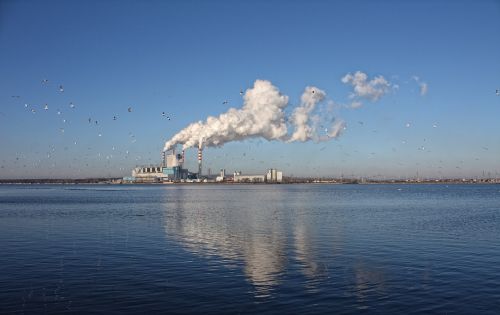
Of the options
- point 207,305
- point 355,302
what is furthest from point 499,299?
point 207,305

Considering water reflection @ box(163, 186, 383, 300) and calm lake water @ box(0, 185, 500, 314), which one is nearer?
calm lake water @ box(0, 185, 500, 314)

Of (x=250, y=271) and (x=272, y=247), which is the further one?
(x=272, y=247)

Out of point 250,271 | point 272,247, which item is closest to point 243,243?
point 272,247

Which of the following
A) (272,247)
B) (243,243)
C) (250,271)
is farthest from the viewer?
(243,243)

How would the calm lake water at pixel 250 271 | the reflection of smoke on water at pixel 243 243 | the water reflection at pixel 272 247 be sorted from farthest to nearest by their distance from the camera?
the reflection of smoke on water at pixel 243 243, the water reflection at pixel 272 247, the calm lake water at pixel 250 271

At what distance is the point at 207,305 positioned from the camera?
57.6ft

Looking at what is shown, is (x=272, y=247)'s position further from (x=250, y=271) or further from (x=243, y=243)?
(x=250, y=271)

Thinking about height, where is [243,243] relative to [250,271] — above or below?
above

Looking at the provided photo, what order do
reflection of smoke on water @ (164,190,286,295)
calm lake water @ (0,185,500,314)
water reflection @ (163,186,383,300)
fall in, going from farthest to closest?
1. reflection of smoke on water @ (164,190,286,295)
2. water reflection @ (163,186,383,300)
3. calm lake water @ (0,185,500,314)

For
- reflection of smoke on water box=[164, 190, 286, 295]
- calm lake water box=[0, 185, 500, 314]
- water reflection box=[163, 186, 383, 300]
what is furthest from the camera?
reflection of smoke on water box=[164, 190, 286, 295]

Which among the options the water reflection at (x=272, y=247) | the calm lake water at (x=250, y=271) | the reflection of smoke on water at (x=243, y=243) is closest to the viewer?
the calm lake water at (x=250, y=271)

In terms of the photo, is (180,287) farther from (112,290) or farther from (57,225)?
(57,225)

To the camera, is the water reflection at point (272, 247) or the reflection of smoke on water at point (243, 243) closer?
the water reflection at point (272, 247)

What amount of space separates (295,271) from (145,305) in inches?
332
